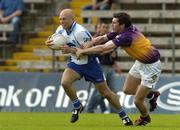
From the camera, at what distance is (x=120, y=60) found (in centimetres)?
2708

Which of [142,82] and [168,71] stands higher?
[142,82]

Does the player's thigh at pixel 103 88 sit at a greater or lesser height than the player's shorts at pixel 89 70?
lesser

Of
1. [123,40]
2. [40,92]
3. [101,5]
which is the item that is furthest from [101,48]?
[101,5]

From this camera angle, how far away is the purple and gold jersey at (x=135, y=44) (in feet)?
54.1

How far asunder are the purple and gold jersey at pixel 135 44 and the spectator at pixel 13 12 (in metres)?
11.2

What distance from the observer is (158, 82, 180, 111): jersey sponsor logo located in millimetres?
23594

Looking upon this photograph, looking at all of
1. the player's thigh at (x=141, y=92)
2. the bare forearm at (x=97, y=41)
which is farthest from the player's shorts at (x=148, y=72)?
the bare forearm at (x=97, y=41)

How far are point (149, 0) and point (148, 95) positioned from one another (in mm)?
10502

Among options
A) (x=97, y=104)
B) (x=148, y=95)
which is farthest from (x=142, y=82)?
(x=97, y=104)

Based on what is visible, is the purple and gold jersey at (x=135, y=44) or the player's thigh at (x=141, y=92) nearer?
the purple and gold jersey at (x=135, y=44)

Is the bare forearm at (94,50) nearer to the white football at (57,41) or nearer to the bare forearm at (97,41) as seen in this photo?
the bare forearm at (97,41)

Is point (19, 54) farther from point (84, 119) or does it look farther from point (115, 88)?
point (84, 119)

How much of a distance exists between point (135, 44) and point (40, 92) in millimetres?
8099

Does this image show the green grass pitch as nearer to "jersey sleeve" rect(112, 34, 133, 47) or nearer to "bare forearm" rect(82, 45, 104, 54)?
"bare forearm" rect(82, 45, 104, 54)
